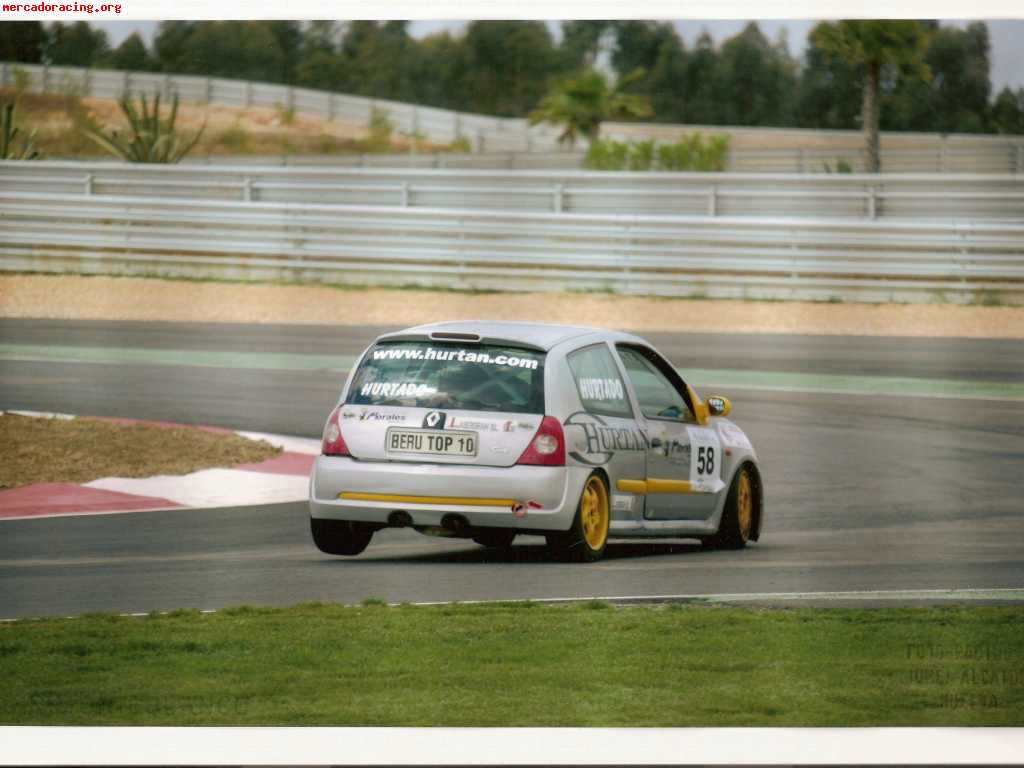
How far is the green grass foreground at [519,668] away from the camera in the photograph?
8734 mm

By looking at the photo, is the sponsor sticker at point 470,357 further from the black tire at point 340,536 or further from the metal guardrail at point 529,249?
the metal guardrail at point 529,249

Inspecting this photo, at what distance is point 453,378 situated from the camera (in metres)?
9.88

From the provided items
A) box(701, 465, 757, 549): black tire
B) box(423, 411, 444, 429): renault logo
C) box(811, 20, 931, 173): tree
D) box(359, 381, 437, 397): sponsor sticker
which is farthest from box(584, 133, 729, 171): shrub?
box(423, 411, 444, 429): renault logo

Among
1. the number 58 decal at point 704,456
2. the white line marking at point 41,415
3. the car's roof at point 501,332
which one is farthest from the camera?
the white line marking at point 41,415

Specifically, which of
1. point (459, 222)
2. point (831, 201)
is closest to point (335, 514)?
point (459, 222)

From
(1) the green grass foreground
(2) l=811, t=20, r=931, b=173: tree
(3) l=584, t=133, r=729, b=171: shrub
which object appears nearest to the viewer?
(1) the green grass foreground

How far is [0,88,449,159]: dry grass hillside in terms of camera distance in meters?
11.9

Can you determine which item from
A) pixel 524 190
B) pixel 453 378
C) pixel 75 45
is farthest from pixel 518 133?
pixel 453 378

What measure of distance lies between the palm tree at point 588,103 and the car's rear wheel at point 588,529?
8.02 ft

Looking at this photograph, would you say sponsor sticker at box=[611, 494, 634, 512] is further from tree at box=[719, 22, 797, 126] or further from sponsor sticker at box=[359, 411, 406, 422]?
tree at box=[719, 22, 797, 126]

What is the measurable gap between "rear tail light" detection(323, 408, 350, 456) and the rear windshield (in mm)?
157

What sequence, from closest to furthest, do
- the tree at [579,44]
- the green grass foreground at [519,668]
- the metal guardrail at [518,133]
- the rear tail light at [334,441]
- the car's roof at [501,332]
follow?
1. the green grass foreground at [519,668]
2. the rear tail light at [334,441]
3. the car's roof at [501,332]
4. the tree at [579,44]
5. the metal guardrail at [518,133]

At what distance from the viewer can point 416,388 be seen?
Answer: 9.88 meters

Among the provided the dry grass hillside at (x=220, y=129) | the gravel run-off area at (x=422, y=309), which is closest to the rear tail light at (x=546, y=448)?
the gravel run-off area at (x=422, y=309)
